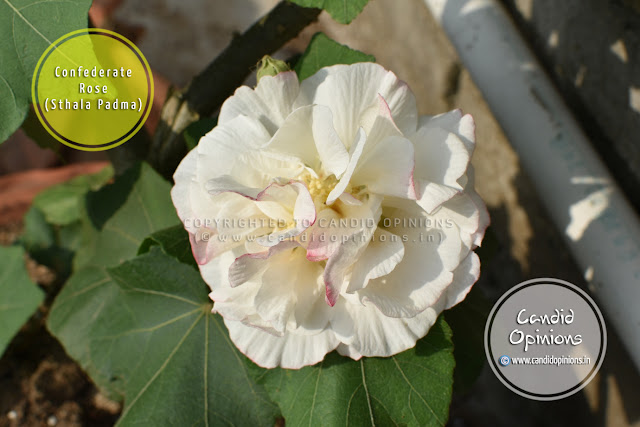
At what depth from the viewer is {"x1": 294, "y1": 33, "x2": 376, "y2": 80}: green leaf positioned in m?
0.68

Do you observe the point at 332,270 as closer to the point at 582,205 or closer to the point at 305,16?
the point at 305,16

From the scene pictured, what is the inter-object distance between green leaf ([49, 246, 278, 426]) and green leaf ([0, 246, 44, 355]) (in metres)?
0.26

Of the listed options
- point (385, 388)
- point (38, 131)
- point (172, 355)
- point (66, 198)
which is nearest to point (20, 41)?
point (38, 131)

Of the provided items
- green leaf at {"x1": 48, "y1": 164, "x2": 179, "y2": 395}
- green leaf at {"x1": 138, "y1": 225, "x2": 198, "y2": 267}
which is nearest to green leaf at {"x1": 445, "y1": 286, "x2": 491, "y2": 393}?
green leaf at {"x1": 138, "y1": 225, "x2": 198, "y2": 267}

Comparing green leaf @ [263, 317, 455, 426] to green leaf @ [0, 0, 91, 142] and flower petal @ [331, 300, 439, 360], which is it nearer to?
flower petal @ [331, 300, 439, 360]

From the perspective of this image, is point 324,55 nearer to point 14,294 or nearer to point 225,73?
point 225,73

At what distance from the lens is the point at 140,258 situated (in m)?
0.75

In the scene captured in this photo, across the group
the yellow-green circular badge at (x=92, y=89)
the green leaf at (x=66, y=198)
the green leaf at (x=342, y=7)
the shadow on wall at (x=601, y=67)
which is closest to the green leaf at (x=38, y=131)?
the yellow-green circular badge at (x=92, y=89)

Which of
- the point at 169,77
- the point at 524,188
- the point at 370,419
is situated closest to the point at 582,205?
the point at 524,188

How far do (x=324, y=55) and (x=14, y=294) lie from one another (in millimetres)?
756

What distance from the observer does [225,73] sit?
2.57 ft

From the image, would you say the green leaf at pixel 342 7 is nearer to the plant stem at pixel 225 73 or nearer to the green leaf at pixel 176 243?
the plant stem at pixel 225 73

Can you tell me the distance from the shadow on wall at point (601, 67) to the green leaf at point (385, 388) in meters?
→ 0.56

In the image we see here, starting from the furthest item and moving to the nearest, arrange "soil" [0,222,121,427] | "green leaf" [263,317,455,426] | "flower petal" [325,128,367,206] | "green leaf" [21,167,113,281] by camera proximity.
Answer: "green leaf" [21,167,113,281] → "soil" [0,222,121,427] → "green leaf" [263,317,455,426] → "flower petal" [325,128,367,206]
